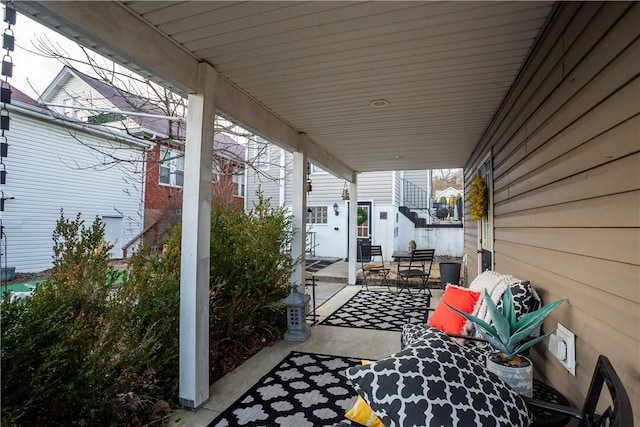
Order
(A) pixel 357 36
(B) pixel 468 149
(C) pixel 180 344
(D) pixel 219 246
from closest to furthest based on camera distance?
(A) pixel 357 36
(C) pixel 180 344
(D) pixel 219 246
(B) pixel 468 149

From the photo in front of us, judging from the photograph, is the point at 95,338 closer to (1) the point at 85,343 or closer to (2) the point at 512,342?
(1) the point at 85,343

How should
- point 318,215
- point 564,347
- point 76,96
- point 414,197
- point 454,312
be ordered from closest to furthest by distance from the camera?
point 564,347, point 454,312, point 76,96, point 318,215, point 414,197

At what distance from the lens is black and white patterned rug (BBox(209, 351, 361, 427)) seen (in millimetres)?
2242

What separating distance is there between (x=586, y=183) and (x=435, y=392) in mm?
1172

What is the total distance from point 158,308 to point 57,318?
673 millimetres

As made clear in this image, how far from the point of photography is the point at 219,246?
10.7 ft

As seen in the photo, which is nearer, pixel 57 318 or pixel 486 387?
pixel 486 387

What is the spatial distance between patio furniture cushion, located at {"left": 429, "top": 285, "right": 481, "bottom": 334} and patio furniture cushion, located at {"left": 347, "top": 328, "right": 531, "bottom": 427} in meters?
1.44

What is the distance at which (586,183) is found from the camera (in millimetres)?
1477

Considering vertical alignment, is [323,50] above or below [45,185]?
above

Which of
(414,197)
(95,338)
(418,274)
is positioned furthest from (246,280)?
(414,197)

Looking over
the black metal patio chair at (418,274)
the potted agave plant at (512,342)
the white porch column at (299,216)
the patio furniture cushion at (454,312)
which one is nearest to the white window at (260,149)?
the white porch column at (299,216)

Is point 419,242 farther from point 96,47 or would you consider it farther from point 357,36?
point 96,47

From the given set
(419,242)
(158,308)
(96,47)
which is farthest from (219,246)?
(419,242)
